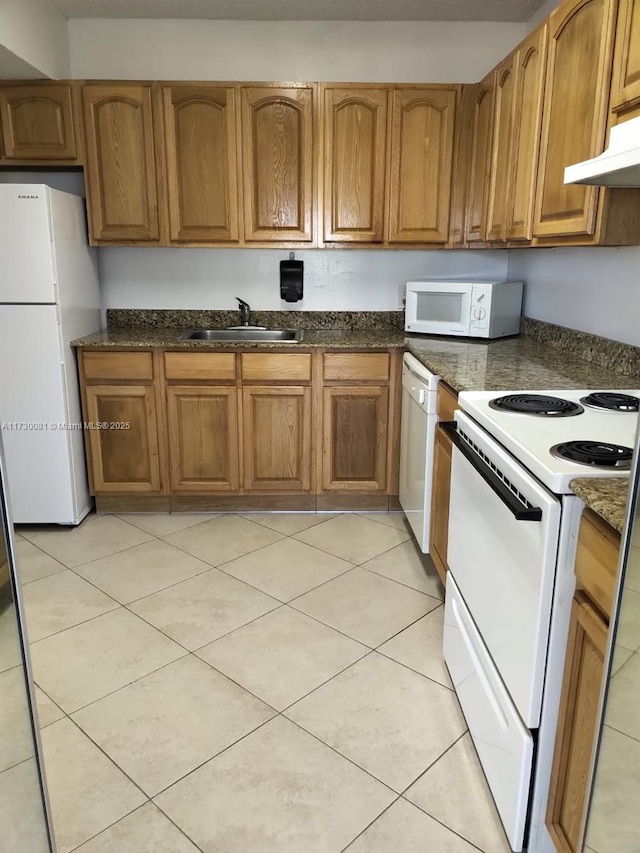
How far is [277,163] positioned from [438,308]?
1095mm

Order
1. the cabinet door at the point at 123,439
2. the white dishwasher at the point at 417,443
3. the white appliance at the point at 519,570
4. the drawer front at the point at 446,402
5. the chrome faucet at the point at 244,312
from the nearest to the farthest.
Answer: the white appliance at the point at 519,570, the drawer front at the point at 446,402, the white dishwasher at the point at 417,443, the cabinet door at the point at 123,439, the chrome faucet at the point at 244,312

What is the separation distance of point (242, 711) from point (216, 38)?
3.26 meters

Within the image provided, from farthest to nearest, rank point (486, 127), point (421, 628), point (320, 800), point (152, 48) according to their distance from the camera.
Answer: point (152, 48) < point (486, 127) < point (421, 628) < point (320, 800)

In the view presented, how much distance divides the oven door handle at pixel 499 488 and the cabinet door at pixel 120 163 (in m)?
2.18

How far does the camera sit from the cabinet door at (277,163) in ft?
10.4

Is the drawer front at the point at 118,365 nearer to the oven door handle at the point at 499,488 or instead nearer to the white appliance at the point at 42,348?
the white appliance at the point at 42,348

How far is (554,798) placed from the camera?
1300mm

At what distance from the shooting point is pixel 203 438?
333 cm

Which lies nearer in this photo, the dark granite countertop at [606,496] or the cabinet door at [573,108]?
the dark granite countertop at [606,496]

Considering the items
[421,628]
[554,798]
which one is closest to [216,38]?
[421,628]

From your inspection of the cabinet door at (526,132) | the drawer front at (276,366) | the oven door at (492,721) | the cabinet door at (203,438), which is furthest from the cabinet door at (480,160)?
the oven door at (492,721)

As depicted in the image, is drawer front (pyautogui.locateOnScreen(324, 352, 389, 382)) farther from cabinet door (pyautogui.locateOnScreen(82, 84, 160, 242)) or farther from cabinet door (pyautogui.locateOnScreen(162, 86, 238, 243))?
cabinet door (pyautogui.locateOnScreen(82, 84, 160, 242))

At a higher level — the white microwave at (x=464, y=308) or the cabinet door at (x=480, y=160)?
the cabinet door at (x=480, y=160)

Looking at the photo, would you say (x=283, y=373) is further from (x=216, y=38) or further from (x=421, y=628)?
(x=216, y=38)
